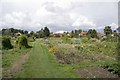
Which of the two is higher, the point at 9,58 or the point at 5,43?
the point at 5,43

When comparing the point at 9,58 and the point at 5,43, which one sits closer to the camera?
the point at 9,58

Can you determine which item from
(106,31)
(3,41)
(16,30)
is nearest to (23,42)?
(3,41)

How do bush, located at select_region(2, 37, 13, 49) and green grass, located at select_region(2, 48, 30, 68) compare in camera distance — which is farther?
bush, located at select_region(2, 37, 13, 49)

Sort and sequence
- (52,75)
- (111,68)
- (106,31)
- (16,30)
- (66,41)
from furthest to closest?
(16,30) < (106,31) < (66,41) < (111,68) < (52,75)

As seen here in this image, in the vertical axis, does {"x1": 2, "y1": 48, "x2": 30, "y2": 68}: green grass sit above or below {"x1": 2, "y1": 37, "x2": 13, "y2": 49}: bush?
below

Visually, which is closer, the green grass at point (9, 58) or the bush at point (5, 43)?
the green grass at point (9, 58)

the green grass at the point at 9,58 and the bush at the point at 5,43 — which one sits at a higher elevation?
the bush at the point at 5,43

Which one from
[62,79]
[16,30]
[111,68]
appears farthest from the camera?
[16,30]

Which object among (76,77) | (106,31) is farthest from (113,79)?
(106,31)

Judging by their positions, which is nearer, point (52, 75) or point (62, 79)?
point (62, 79)

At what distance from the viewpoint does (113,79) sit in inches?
445

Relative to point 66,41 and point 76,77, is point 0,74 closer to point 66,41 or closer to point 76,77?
point 76,77

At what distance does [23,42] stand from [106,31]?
160 feet

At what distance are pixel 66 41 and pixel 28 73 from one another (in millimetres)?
37968
